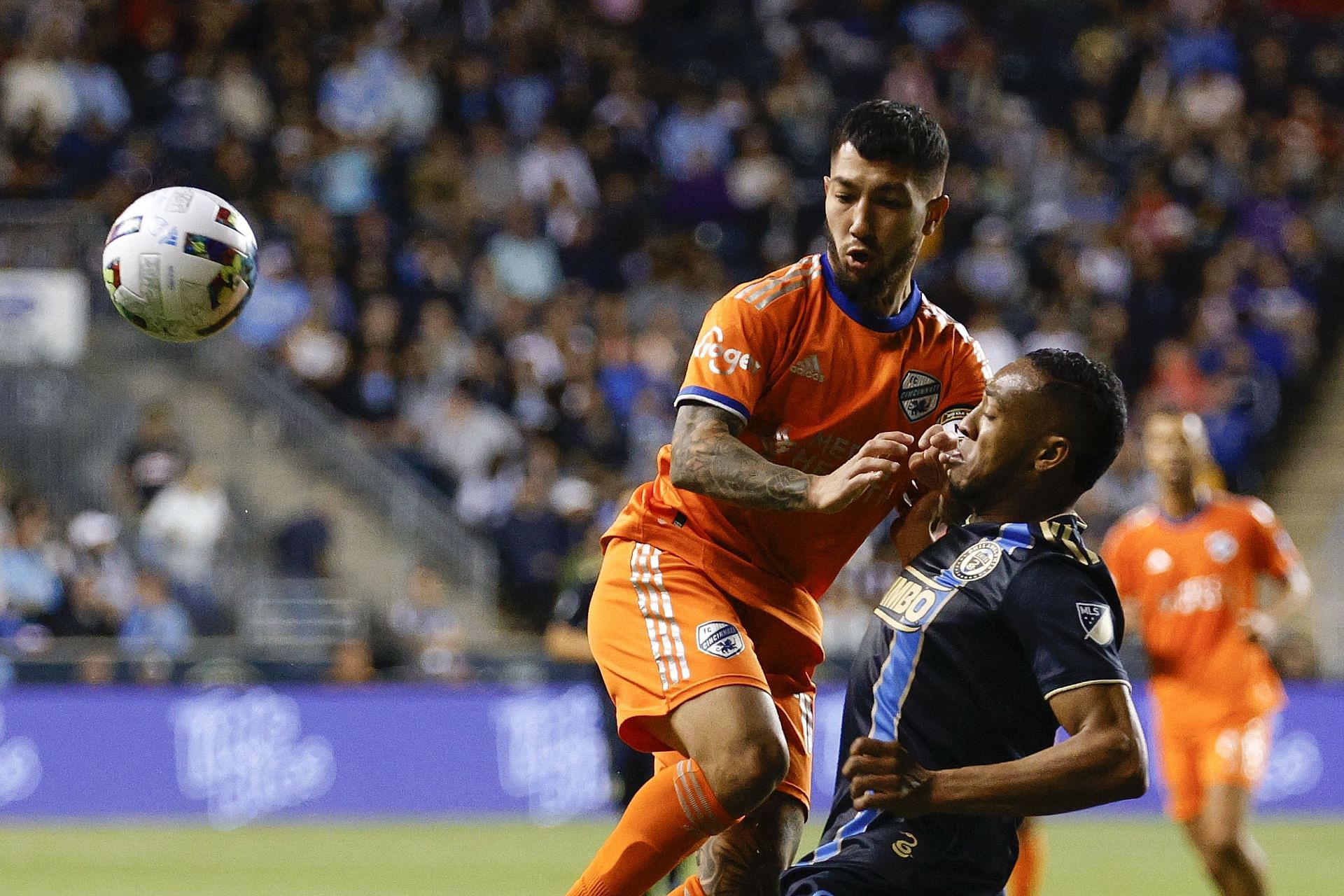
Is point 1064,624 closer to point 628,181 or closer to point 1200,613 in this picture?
point 1200,613

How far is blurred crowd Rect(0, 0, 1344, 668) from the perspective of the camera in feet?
50.3

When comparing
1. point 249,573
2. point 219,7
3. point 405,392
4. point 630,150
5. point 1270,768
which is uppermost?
point 219,7

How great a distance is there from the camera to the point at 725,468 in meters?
4.76

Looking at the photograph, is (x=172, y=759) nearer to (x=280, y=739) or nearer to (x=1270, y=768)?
(x=280, y=739)

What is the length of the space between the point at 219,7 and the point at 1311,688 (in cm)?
1079

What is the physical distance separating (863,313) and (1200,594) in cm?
442

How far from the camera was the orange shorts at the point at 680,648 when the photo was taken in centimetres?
495

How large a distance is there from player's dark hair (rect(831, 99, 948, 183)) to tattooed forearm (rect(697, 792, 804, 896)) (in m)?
1.71

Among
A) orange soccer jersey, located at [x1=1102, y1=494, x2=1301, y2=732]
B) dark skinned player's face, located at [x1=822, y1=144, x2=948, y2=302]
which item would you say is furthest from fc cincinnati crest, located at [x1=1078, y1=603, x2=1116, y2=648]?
orange soccer jersey, located at [x1=1102, y1=494, x2=1301, y2=732]

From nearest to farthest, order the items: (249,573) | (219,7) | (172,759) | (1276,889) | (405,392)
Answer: (1276,889), (172,759), (249,573), (405,392), (219,7)

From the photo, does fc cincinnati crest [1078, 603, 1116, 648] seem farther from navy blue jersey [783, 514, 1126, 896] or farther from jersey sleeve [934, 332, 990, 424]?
jersey sleeve [934, 332, 990, 424]

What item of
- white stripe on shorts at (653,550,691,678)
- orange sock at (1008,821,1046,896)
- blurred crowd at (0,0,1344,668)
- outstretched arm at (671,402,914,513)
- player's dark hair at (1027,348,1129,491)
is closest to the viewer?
player's dark hair at (1027,348,1129,491)

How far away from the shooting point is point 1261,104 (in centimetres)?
1955

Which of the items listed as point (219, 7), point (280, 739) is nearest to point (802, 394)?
point (280, 739)
